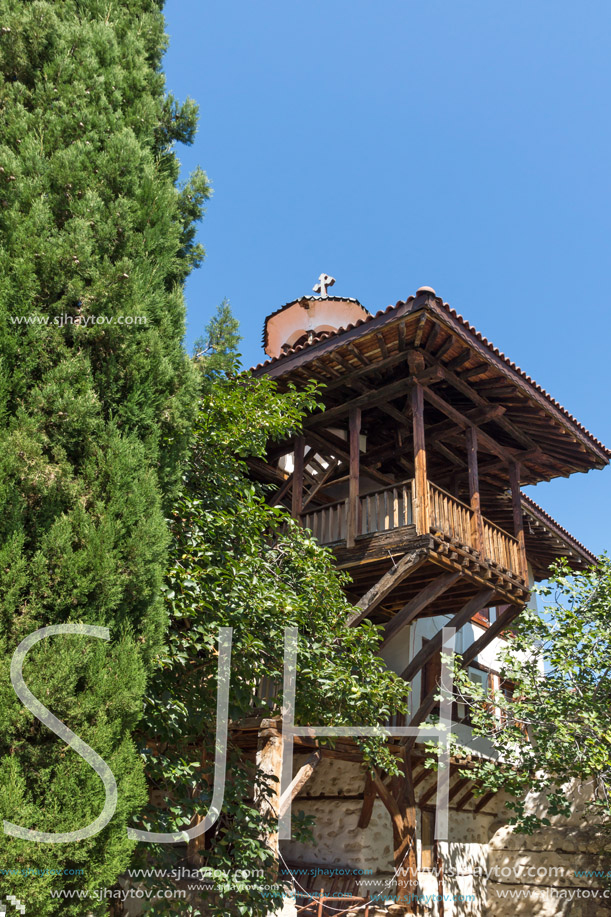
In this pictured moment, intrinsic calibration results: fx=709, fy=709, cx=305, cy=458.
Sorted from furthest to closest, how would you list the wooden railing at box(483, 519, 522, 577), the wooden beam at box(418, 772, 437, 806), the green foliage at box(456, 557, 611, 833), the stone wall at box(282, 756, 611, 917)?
the wooden beam at box(418, 772, 437, 806) < the stone wall at box(282, 756, 611, 917) < the wooden railing at box(483, 519, 522, 577) < the green foliage at box(456, 557, 611, 833)

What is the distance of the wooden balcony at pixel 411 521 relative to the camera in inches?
326

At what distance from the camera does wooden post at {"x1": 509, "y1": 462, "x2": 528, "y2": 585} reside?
9.96 m

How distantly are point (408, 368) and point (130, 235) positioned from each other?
17.3 ft

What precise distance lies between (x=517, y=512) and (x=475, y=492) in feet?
4.66

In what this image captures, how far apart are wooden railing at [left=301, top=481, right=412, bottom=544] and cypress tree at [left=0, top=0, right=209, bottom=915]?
403cm

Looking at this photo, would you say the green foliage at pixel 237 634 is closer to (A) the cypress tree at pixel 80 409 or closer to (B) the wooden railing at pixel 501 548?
(A) the cypress tree at pixel 80 409

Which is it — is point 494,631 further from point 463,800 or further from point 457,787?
point 463,800

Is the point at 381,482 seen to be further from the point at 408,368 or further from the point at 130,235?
the point at 130,235

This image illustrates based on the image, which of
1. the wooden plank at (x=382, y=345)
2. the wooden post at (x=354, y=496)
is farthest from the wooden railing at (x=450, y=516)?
the wooden plank at (x=382, y=345)

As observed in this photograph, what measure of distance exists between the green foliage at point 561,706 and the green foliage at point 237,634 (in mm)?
2001

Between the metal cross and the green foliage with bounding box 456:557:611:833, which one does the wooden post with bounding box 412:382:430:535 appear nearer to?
the green foliage with bounding box 456:557:611:833

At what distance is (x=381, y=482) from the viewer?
11.4 metres

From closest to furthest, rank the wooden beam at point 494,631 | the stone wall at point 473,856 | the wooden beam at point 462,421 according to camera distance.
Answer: the wooden beam at point 462,421, the stone wall at point 473,856, the wooden beam at point 494,631

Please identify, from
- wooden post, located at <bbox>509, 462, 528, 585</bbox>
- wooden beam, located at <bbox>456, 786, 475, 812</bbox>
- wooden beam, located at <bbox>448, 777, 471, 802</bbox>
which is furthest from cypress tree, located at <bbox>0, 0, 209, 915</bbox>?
wooden beam, located at <bbox>456, 786, 475, 812</bbox>
